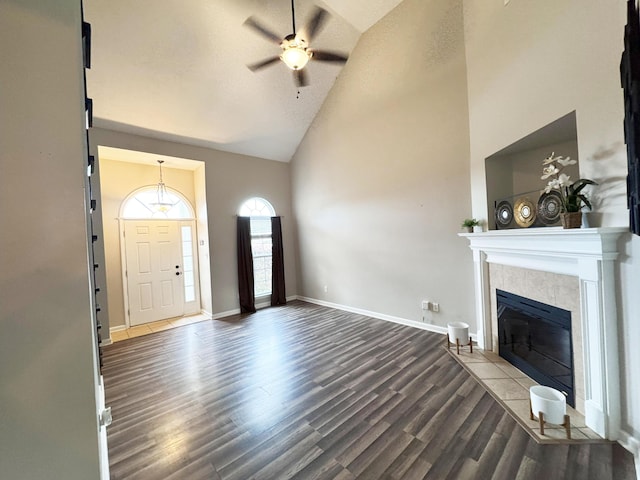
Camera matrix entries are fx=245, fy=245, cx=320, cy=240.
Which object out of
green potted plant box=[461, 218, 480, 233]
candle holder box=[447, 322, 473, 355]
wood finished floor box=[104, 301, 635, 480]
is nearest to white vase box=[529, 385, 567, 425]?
wood finished floor box=[104, 301, 635, 480]

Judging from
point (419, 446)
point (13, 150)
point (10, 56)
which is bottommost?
point (419, 446)

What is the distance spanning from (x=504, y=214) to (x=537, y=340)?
4.34 ft

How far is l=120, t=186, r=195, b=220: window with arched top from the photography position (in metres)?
4.55

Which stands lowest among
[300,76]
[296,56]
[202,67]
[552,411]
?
[552,411]

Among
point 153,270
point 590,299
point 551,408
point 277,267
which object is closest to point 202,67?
point 153,270

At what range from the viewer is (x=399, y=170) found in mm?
3928

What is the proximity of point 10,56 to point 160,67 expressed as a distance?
3240mm

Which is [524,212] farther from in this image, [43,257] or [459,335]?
[43,257]

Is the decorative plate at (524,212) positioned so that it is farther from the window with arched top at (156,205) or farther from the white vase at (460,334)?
the window with arched top at (156,205)

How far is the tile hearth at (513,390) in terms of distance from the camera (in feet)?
5.63

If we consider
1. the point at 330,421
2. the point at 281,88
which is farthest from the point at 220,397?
the point at 281,88

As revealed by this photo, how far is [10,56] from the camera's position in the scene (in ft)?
2.51

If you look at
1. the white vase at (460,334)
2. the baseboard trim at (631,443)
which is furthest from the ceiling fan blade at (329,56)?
the baseboard trim at (631,443)

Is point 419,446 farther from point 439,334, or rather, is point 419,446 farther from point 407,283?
point 407,283
